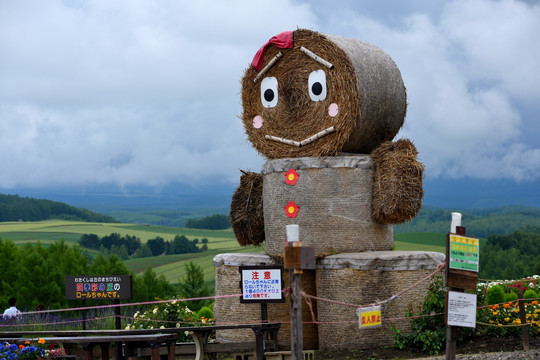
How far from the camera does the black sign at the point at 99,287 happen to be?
49.2ft

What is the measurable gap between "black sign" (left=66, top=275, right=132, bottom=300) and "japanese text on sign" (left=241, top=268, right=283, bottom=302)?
2.57m

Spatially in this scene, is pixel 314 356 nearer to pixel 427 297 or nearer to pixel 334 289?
pixel 334 289

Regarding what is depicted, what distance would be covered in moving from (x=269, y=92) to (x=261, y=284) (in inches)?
153

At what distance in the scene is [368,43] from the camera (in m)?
15.5

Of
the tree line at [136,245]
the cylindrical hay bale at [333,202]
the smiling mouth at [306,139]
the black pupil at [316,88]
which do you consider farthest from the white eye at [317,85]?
the tree line at [136,245]

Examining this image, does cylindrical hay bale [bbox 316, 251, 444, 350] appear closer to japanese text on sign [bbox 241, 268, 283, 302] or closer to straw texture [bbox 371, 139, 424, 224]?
straw texture [bbox 371, 139, 424, 224]

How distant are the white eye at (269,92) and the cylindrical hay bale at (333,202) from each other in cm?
138

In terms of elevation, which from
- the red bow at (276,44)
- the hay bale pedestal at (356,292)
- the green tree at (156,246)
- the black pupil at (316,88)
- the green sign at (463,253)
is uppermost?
the red bow at (276,44)

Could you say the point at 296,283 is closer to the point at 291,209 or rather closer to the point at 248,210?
the point at 291,209

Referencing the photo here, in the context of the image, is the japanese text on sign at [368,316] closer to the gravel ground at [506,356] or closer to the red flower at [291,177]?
the gravel ground at [506,356]

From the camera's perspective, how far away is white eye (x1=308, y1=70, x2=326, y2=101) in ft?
47.8

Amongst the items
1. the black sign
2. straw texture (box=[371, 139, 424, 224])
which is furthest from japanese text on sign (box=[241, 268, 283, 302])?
the black sign

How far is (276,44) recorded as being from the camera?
15094 millimetres

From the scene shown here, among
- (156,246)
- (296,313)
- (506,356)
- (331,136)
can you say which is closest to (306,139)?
(331,136)
